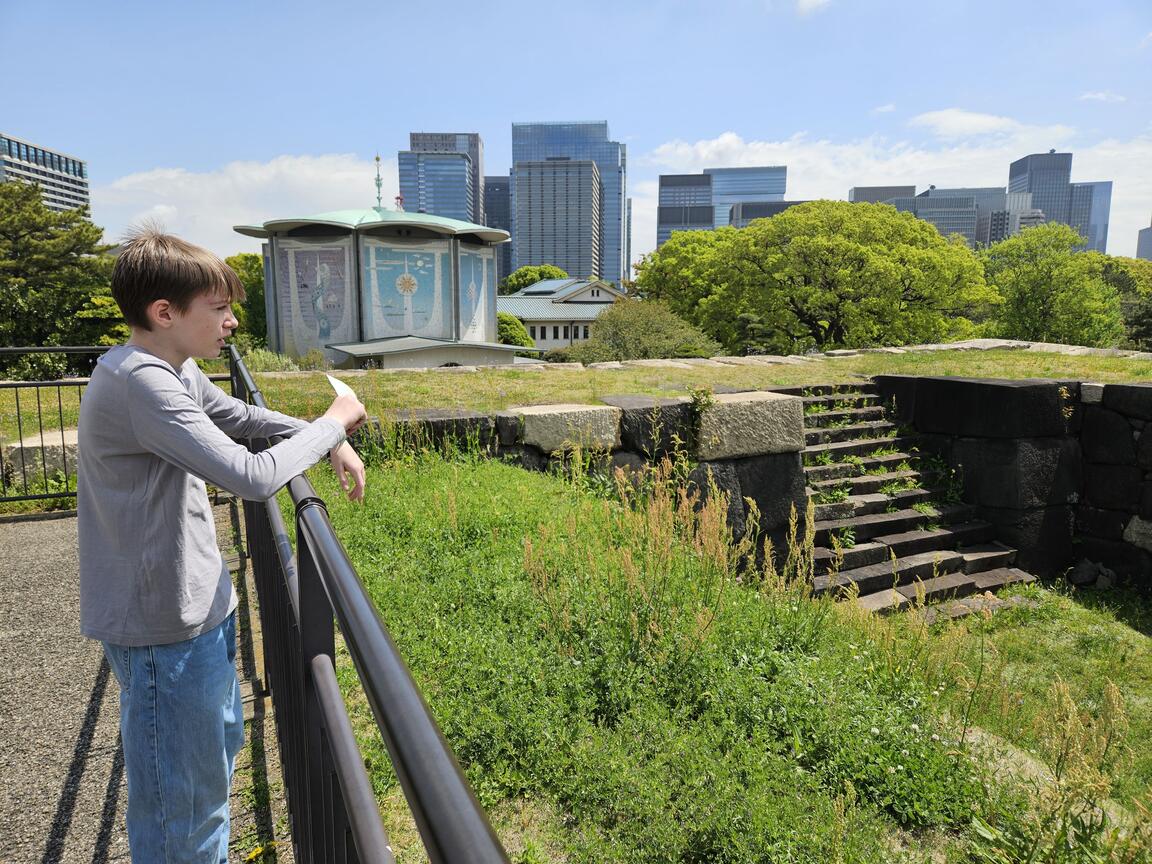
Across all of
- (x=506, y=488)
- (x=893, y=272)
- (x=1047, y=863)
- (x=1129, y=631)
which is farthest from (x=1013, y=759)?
(x=893, y=272)

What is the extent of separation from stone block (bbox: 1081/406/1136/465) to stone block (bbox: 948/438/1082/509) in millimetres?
167

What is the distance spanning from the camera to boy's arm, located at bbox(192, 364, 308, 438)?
2.24 metres

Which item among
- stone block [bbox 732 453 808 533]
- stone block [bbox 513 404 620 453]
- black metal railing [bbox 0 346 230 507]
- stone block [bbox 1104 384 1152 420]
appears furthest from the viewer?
stone block [bbox 1104 384 1152 420]

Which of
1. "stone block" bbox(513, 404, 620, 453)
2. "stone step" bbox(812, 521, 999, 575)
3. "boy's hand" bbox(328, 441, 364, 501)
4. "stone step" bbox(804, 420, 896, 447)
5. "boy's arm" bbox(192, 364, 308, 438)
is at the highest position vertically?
"boy's arm" bbox(192, 364, 308, 438)

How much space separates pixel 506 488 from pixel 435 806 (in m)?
4.82

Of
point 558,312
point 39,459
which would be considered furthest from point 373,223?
point 558,312

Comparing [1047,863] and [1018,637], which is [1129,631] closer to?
Answer: [1018,637]

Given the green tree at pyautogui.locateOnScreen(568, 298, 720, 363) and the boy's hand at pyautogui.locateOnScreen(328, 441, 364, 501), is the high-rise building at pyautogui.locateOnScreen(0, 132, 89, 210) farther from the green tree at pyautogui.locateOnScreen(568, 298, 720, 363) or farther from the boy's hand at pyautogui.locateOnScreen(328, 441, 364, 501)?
the boy's hand at pyautogui.locateOnScreen(328, 441, 364, 501)

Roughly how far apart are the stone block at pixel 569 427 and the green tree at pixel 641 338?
1921cm

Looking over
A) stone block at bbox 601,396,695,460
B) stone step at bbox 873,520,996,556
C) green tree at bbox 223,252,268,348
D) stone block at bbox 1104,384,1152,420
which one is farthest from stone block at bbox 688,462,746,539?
green tree at bbox 223,252,268,348

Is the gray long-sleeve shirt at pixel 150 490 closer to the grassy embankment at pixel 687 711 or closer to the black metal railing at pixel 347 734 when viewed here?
the black metal railing at pixel 347 734

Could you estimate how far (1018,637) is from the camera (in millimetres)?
6434

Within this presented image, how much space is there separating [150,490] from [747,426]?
5.71 metres

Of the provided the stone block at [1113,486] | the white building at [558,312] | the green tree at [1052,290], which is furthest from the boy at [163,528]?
the white building at [558,312]
